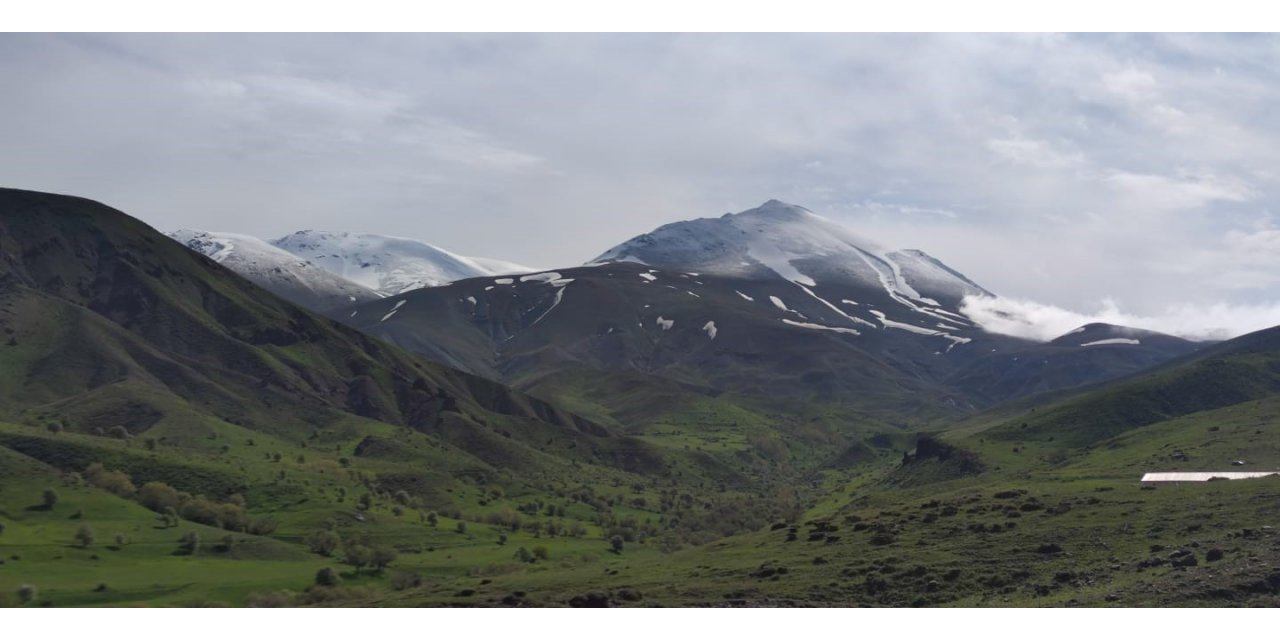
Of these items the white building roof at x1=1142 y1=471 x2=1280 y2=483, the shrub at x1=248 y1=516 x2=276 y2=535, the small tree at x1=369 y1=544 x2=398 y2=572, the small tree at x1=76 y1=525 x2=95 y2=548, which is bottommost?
the small tree at x1=369 y1=544 x2=398 y2=572

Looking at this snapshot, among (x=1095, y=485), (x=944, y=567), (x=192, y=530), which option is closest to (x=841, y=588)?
(x=944, y=567)

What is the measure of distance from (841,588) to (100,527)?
11578 centimetres

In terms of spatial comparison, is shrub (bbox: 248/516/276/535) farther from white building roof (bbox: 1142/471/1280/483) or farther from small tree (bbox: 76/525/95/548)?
white building roof (bbox: 1142/471/1280/483)

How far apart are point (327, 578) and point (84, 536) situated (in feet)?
119

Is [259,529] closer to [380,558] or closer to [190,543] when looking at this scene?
[190,543]

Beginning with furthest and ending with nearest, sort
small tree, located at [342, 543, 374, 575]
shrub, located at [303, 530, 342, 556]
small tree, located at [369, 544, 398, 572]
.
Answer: shrub, located at [303, 530, 342, 556] < small tree, located at [369, 544, 398, 572] < small tree, located at [342, 543, 374, 575]

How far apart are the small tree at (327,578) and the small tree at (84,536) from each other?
3318cm

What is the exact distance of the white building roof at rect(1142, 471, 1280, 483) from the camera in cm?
16912

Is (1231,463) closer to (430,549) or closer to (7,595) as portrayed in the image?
(430,549)

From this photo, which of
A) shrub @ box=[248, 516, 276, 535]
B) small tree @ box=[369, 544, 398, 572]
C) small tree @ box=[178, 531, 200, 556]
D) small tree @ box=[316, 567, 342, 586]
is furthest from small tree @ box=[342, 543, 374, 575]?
small tree @ box=[178, 531, 200, 556]

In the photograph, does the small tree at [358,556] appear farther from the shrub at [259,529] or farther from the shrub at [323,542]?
the shrub at [259,529]

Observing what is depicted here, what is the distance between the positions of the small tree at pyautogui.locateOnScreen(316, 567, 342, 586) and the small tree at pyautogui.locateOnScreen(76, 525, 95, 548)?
33175mm

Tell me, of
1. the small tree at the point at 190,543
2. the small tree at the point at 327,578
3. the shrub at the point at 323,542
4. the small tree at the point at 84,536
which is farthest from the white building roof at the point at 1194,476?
the small tree at the point at 84,536

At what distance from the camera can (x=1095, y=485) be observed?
17338 cm
